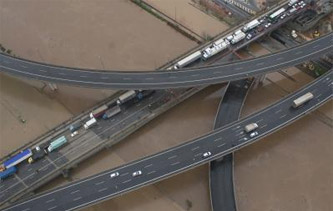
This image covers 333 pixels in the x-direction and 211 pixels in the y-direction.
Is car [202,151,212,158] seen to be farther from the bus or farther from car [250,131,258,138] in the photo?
the bus

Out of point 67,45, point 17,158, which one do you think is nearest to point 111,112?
point 17,158

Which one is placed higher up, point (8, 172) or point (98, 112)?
point (98, 112)

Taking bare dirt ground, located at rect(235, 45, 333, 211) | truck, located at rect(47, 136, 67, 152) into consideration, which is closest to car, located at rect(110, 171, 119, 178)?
truck, located at rect(47, 136, 67, 152)

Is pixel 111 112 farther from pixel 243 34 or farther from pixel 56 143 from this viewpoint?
pixel 243 34

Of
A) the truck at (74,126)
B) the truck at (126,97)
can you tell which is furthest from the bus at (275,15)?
the truck at (74,126)

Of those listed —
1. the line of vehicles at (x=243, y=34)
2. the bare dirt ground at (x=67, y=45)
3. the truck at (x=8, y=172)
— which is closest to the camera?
the truck at (x=8, y=172)

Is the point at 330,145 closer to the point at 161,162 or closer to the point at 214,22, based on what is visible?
the point at 161,162

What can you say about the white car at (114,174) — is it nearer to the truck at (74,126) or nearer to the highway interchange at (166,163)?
the highway interchange at (166,163)
